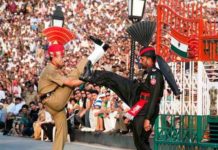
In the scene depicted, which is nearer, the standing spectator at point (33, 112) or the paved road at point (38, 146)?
the paved road at point (38, 146)

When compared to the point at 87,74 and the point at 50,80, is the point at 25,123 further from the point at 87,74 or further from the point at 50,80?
the point at 87,74

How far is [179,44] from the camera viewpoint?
14492 millimetres

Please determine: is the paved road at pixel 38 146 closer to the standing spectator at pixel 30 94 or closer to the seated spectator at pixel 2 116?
the seated spectator at pixel 2 116

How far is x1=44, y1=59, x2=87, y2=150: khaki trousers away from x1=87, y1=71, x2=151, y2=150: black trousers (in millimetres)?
267

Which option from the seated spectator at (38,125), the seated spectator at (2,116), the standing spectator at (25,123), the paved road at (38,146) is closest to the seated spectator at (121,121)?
the paved road at (38,146)

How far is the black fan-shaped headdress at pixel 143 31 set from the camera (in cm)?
1282

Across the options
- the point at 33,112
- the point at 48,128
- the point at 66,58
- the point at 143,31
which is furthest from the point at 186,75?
the point at 66,58

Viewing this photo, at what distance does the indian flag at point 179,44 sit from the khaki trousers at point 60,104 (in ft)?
8.90

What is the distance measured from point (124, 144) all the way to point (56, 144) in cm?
633

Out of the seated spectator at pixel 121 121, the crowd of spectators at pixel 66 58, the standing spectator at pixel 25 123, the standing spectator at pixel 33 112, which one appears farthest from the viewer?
the standing spectator at pixel 33 112

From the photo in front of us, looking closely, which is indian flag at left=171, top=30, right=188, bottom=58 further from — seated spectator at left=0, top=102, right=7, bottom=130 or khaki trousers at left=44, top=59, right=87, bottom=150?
seated spectator at left=0, top=102, right=7, bottom=130

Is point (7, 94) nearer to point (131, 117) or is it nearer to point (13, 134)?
point (13, 134)

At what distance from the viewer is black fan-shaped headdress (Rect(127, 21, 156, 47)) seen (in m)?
12.8

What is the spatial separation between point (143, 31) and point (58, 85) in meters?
1.66
